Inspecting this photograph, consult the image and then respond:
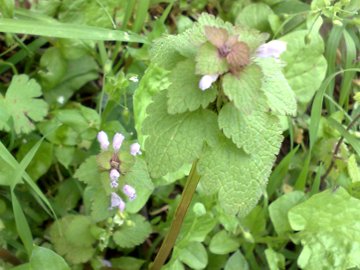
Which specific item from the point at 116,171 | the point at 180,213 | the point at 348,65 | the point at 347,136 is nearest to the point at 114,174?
the point at 116,171

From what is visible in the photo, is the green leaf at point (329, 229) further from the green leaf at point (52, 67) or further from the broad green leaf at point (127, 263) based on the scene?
the green leaf at point (52, 67)

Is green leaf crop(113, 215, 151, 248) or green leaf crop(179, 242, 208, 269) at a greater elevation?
green leaf crop(113, 215, 151, 248)

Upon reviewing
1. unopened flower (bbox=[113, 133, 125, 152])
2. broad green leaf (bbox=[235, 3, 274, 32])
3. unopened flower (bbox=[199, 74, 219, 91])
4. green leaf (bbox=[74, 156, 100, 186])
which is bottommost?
green leaf (bbox=[74, 156, 100, 186])

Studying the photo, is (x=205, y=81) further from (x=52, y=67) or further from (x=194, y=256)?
(x=52, y=67)

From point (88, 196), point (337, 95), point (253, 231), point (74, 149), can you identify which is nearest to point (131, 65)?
point (74, 149)

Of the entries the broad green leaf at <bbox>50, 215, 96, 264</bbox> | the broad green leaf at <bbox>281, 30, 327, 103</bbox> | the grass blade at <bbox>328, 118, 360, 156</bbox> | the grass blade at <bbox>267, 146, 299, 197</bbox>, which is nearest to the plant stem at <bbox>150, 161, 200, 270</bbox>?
the broad green leaf at <bbox>50, 215, 96, 264</bbox>

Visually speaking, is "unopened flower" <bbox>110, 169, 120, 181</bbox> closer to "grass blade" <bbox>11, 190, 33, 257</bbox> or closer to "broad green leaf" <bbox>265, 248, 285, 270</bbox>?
"grass blade" <bbox>11, 190, 33, 257</bbox>

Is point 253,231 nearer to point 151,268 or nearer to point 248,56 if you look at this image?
point 151,268

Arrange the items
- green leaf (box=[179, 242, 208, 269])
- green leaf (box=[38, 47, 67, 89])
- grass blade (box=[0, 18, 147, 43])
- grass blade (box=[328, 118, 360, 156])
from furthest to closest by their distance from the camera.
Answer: green leaf (box=[38, 47, 67, 89]) < grass blade (box=[328, 118, 360, 156]) < green leaf (box=[179, 242, 208, 269]) < grass blade (box=[0, 18, 147, 43])
